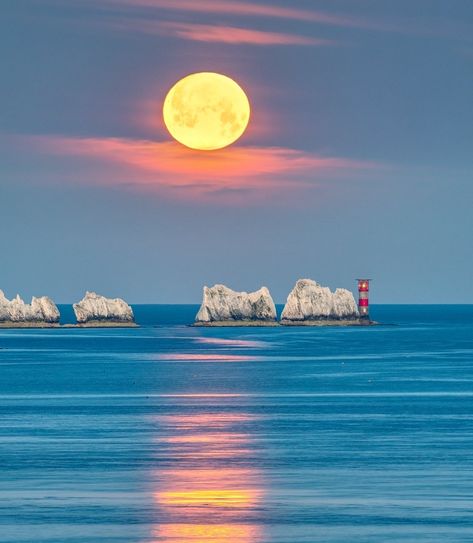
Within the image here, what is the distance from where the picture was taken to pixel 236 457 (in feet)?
149

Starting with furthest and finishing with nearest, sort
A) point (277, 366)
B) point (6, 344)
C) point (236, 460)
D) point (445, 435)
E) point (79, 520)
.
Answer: point (6, 344) < point (277, 366) < point (445, 435) < point (236, 460) < point (79, 520)

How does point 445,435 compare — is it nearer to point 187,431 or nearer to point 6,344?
point 187,431

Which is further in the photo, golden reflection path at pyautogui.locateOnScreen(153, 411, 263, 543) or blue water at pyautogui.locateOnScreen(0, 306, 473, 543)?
blue water at pyautogui.locateOnScreen(0, 306, 473, 543)

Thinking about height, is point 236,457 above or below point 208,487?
above

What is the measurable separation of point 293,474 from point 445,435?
13331 mm

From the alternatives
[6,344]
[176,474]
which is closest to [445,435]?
[176,474]

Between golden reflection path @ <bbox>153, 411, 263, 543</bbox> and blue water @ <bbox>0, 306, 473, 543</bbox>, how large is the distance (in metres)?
0.07

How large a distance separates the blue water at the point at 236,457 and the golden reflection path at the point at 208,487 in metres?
0.07

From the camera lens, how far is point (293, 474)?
4166cm

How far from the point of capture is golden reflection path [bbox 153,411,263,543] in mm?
31669

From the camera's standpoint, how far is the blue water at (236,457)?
3294cm

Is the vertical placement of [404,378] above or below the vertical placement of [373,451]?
above

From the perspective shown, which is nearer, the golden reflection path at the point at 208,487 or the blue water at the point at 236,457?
the golden reflection path at the point at 208,487

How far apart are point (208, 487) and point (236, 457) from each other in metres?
7.14
